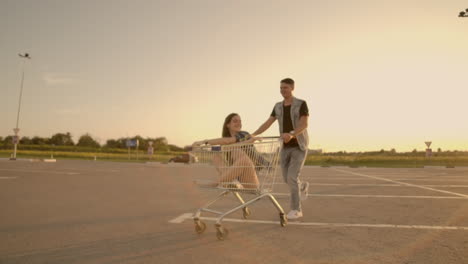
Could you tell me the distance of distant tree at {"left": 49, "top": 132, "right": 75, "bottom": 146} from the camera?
326ft

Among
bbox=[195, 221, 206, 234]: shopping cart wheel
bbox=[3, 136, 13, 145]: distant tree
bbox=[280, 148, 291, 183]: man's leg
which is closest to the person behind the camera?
bbox=[195, 221, 206, 234]: shopping cart wheel

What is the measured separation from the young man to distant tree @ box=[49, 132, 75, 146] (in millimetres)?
108812

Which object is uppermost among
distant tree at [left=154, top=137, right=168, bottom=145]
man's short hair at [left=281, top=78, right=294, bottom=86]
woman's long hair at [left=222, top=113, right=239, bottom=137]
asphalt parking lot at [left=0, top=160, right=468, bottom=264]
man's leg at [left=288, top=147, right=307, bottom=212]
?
distant tree at [left=154, top=137, right=168, bottom=145]

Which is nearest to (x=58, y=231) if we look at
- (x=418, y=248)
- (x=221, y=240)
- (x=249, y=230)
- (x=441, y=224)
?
(x=221, y=240)

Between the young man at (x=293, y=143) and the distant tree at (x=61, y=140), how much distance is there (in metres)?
109

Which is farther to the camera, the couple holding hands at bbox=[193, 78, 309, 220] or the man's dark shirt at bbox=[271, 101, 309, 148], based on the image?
the man's dark shirt at bbox=[271, 101, 309, 148]

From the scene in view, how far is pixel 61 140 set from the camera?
3979 inches

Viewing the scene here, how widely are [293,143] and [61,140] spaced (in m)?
111

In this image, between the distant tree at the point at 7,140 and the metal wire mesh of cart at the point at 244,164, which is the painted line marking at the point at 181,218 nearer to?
the metal wire mesh of cart at the point at 244,164

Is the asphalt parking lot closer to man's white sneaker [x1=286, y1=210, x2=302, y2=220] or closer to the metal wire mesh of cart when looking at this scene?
man's white sneaker [x1=286, y1=210, x2=302, y2=220]

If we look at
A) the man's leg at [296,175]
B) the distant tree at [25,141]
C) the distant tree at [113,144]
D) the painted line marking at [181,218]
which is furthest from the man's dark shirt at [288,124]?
the distant tree at [25,141]

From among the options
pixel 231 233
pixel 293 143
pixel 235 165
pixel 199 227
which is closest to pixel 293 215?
pixel 293 143

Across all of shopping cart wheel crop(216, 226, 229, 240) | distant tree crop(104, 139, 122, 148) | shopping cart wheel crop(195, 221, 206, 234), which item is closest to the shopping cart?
shopping cart wheel crop(195, 221, 206, 234)

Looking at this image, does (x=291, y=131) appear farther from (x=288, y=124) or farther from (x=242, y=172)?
(x=242, y=172)
